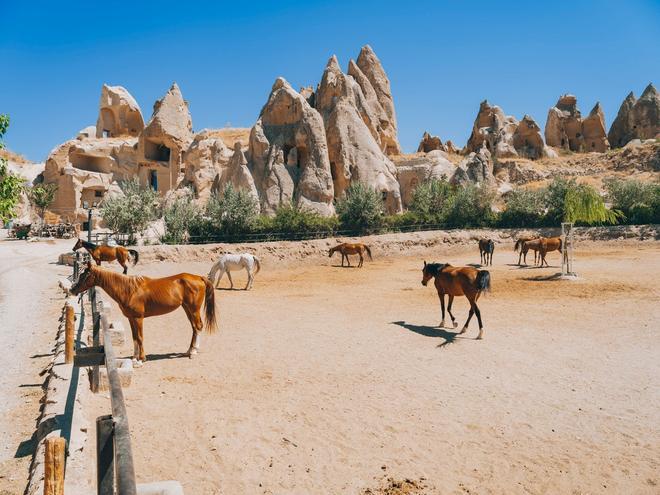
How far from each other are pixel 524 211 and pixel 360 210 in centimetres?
1487

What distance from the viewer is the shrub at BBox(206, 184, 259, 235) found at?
29.8 metres

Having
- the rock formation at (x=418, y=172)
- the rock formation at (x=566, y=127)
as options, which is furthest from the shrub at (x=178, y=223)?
the rock formation at (x=566, y=127)

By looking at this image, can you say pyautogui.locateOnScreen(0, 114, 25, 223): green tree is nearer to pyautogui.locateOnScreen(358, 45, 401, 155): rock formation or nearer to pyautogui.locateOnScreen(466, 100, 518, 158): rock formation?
pyautogui.locateOnScreen(358, 45, 401, 155): rock formation

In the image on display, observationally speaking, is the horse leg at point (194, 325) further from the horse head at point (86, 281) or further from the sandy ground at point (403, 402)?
the horse head at point (86, 281)

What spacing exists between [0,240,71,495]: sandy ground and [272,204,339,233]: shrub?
13069 millimetres

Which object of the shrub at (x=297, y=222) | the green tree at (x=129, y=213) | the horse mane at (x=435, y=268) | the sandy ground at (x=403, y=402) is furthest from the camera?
the shrub at (x=297, y=222)

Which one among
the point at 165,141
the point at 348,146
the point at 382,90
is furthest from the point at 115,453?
the point at 382,90

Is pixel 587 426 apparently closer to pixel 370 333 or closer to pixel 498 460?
pixel 498 460

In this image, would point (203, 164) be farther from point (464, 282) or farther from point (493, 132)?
point (493, 132)

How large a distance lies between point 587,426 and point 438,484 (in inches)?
115

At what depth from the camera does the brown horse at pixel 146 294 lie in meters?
8.95

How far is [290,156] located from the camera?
133 feet

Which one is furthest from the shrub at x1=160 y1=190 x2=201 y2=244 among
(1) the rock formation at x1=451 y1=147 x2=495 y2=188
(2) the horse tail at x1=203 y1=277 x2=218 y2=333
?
(1) the rock formation at x1=451 y1=147 x2=495 y2=188

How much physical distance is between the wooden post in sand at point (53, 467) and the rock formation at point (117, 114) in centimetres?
5731
